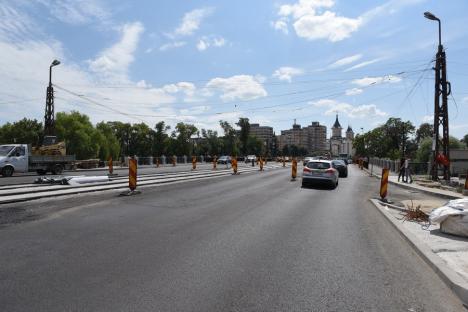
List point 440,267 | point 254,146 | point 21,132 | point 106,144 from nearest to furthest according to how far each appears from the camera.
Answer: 1. point 440,267
2. point 106,144
3. point 21,132
4. point 254,146

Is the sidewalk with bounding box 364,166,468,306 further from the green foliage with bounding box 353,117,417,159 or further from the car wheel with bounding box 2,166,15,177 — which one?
the green foliage with bounding box 353,117,417,159

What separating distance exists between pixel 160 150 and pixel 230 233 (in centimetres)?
9414

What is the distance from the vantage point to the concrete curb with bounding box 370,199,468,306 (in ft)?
15.9

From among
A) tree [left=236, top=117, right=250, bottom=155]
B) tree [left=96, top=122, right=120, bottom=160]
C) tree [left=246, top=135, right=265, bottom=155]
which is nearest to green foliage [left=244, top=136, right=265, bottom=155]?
tree [left=246, top=135, right=265, bottom=155]

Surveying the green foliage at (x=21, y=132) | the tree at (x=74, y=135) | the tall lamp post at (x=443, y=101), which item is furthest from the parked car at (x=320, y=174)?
the green foliage at (x=21, y=132)

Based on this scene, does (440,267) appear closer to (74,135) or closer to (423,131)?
(74,135)

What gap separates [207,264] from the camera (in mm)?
5922

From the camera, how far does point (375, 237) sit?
849 centimetres

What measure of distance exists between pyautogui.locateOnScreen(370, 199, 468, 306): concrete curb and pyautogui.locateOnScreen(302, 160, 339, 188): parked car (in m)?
12.2

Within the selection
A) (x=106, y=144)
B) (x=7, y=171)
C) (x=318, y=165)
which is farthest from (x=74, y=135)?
(x=318, y=165)

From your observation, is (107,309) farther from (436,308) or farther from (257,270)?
(436,308)

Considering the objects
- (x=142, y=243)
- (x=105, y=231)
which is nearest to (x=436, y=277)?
(x=142, y=243)

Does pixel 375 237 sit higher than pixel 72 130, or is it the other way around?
pixel 72 130

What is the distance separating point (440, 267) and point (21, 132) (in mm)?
81819
